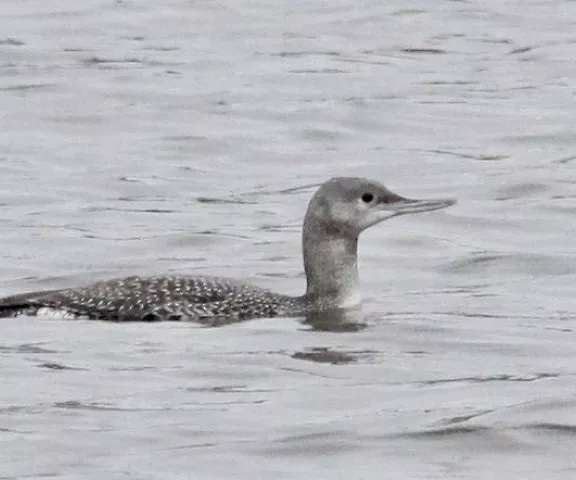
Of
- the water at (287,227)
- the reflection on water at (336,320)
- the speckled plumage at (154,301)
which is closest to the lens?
the water at (287,227)

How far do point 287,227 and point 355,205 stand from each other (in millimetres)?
2697

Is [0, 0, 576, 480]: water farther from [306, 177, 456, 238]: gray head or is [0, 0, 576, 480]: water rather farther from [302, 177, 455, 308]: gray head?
[306, 177, 456, 238]: gray head

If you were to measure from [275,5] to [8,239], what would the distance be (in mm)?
10604

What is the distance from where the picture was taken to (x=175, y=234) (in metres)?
16.3

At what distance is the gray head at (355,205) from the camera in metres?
14.0

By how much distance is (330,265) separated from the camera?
14.0m

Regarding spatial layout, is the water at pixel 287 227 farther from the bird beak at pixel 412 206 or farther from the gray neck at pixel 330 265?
the bird beak at pixel 412 206

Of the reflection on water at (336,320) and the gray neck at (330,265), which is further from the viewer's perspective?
the gray neck at (330,265)

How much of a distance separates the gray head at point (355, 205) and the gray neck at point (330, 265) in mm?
64

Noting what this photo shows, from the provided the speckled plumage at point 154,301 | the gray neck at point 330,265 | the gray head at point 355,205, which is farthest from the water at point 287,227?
the gray head at point 355,205

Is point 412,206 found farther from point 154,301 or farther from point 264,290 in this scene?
point 154,301

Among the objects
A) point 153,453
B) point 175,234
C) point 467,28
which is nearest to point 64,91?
point 467,28

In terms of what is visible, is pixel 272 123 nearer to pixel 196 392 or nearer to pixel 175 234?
pixel 175 234

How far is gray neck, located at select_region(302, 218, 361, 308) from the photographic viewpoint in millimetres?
14023
